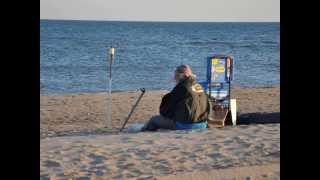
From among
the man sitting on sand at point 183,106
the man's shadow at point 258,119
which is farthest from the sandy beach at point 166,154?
the man sitting on sand at point 183,106

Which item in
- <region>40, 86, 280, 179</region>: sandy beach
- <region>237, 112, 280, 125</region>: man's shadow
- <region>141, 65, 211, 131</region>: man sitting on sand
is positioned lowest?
<region>40, 86, 280, 179</region>: sandy beach

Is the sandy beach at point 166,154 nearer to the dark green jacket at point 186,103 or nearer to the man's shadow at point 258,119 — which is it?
the man's shadow at point 258,119

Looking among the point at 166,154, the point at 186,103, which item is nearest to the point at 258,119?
the point at 186,103

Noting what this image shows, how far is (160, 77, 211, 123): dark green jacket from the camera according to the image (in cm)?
717

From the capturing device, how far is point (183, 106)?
7.19 m

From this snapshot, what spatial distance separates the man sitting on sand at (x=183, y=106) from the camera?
717 centimetres

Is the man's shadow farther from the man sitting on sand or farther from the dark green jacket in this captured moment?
the dark green jacket

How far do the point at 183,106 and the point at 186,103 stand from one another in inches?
2.0

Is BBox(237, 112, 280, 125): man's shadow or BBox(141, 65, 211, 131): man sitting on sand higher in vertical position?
BBox(141, 65, 211, 131): man sitting on sand

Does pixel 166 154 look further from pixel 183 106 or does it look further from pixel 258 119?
pixel 258 119

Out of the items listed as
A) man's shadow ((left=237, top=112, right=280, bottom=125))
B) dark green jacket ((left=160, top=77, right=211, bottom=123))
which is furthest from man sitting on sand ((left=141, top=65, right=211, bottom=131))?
man's shadow ((left=237, top=112, right=280, bottom=125))

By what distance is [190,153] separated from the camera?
20.2 ft
